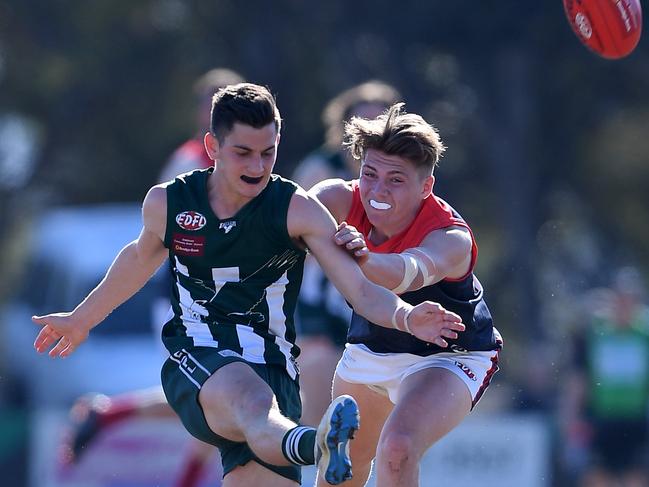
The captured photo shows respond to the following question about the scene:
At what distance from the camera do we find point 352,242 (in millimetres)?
5215

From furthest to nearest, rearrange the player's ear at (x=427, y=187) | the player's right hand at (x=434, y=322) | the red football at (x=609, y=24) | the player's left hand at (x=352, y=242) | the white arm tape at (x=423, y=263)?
the red football at (x=609, y=24)
the player's ear at (x=427, y=187)
the white arm tape at (x=423, y=263)
the player's left hand at (x=352, y=242)
the player's right hand at (x=434, y=322)

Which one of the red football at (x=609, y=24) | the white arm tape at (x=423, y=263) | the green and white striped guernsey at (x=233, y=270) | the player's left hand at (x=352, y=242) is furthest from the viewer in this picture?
the red football at (x=609, y=24)

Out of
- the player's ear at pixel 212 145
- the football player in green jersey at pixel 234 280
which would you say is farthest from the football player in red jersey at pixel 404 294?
the player's ear at pixel 212 145

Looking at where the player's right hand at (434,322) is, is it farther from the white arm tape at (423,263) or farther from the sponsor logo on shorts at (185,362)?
the sponsor logo on shorts at (185,362)

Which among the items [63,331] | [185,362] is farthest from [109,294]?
[185,362]

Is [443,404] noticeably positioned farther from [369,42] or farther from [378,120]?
[369,42]

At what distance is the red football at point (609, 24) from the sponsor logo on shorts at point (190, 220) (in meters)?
2.11

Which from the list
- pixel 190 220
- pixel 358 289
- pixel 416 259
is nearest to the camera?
pixel 358 289

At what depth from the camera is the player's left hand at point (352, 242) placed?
522 cm

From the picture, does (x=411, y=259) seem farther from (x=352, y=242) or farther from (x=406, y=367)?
(x=406, y=367)

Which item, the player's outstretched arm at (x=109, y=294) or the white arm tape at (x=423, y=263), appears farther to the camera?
the player's outstretched arm at (x=109, y=294)

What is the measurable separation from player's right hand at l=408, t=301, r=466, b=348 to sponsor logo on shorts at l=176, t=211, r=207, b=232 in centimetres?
100

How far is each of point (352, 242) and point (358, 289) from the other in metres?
0.18

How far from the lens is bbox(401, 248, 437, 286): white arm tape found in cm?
532
